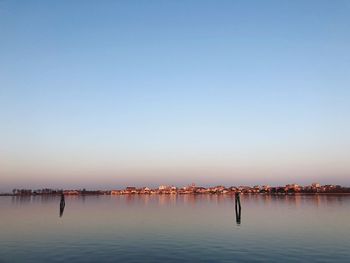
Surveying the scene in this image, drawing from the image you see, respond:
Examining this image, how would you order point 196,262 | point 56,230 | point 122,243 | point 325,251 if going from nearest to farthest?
1. point 196,262
2. point 325,251
3. point 122,243
4. point 56,230

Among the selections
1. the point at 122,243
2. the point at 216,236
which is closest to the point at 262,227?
the point at 216,236

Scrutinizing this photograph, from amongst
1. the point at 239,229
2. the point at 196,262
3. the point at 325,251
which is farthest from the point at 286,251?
the point at 239,229

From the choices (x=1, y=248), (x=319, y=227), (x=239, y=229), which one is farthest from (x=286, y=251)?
(x=1, y=248)

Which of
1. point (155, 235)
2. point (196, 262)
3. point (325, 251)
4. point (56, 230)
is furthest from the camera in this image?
point (56, 230)

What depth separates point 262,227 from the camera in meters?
64.5

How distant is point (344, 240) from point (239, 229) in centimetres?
1796

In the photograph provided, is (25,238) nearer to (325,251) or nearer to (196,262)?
(196,262)

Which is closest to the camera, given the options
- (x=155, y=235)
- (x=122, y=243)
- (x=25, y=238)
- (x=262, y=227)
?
(x=122, y=243)

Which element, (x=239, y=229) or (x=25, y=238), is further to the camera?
(x=239, y=229)

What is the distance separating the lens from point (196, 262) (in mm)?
35625

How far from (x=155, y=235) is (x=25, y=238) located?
19.9 meters

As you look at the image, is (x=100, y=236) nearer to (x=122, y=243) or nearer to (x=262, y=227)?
(x=122, y=243)

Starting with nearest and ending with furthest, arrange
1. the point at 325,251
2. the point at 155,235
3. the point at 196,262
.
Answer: the point at 196,262, the point at 325,251, the point at 155,235

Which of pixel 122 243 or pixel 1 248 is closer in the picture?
pixel 1 248
